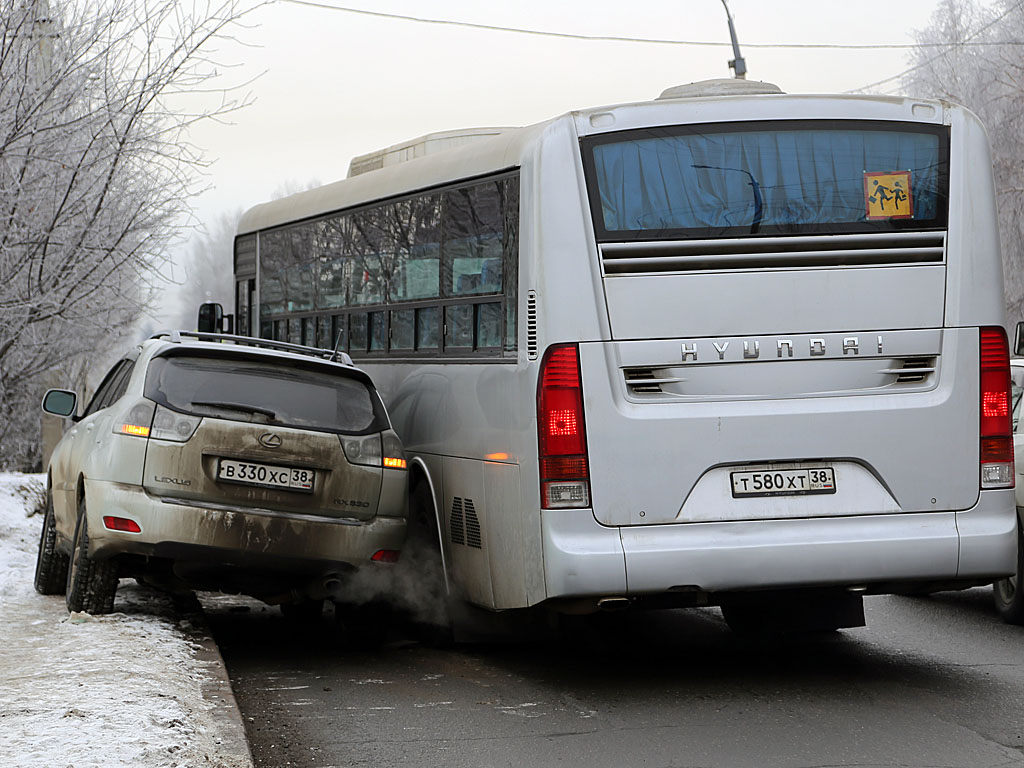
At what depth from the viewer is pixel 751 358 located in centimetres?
741

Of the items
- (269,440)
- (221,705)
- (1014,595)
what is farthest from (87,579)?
(1014,595)

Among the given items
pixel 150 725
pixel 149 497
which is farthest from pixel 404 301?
pixel 150 725

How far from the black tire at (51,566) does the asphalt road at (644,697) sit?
1.16 metres

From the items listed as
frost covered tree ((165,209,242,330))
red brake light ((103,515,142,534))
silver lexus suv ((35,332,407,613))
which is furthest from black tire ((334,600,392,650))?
frost covered tree ((165,209,242,330))

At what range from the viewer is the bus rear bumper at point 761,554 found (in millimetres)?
7230

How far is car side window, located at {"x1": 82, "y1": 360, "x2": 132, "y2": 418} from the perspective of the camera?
32.9ft

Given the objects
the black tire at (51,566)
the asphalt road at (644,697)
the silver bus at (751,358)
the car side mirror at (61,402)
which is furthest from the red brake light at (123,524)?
the black tire at (51,566)

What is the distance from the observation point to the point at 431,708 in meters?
7.38

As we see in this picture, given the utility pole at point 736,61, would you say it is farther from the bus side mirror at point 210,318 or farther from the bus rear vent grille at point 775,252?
the bus rear vent grille at point 775,252

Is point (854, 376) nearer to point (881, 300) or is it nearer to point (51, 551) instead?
point (881, 300)

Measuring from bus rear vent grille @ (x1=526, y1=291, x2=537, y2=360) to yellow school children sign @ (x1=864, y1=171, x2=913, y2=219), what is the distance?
1.69 m

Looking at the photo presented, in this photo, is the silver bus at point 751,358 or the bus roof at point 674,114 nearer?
the silver bus at point 751,358

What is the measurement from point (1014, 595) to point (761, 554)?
144 inches

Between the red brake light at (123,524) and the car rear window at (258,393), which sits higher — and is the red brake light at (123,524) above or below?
below
